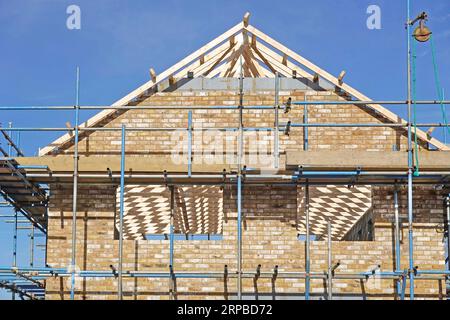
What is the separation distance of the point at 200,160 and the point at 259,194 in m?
1.36

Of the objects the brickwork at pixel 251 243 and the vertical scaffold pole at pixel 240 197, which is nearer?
the vertical scaffold pole at pixel 240 197

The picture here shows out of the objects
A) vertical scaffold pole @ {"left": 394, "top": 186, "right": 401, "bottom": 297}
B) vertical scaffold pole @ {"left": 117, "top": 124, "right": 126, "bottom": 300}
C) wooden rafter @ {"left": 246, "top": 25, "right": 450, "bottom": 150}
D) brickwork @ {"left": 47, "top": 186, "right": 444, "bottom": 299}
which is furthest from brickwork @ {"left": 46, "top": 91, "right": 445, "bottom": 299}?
vertical scaffold pole @ {"left": 117, "top": 124, "right": 126, "bottom": 300}

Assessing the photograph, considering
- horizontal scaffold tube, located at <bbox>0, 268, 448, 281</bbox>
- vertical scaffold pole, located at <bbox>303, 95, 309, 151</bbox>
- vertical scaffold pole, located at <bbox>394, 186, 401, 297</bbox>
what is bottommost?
horizontal scaffold tube, located at <bbox>0, 268, 448, 281</bbox>

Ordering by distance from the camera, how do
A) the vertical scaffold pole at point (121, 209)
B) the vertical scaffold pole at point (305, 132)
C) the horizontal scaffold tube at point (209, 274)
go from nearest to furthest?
the vertical scaffold pole at point (121, 209) < the horizontal scaffold tube at point (209, 274) < the vertical scaffold pole at point (305, 132)

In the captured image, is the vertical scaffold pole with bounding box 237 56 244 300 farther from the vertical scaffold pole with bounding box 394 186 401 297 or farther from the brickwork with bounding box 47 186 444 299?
the vertical scaffold pole with bounding box 394 186 401 297

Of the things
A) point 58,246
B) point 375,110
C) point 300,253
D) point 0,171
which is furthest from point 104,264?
point 375,110

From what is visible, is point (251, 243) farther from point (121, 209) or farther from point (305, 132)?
point (121, 209)

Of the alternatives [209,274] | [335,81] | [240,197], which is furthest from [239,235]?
[335,81]

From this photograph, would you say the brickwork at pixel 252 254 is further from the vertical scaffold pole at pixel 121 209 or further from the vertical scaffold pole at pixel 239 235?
the vertical scaffold pole at pixel 239 235

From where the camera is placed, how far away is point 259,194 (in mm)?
17672

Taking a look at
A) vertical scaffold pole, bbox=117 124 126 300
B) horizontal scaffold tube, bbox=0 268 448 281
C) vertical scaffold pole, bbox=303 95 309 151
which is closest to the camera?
vertical scaffold pole, bbox=117 124 126 300

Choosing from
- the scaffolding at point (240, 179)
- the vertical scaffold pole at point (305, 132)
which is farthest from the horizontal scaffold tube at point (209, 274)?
the vertical scaffold pole at point (305, 132)

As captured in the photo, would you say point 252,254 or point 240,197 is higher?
point 240,197
